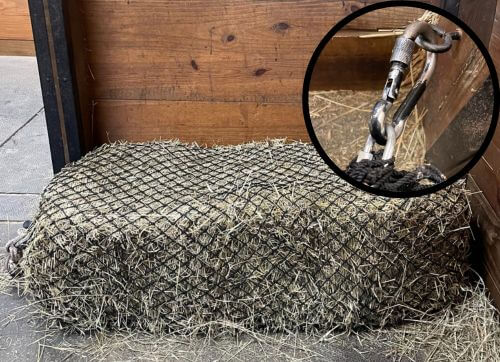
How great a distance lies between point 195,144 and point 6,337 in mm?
952

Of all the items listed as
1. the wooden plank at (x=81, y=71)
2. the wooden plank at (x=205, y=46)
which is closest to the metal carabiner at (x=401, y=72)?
the wooden plank at (x=205, y=46)

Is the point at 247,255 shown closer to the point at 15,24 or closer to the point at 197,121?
the point at 197,121

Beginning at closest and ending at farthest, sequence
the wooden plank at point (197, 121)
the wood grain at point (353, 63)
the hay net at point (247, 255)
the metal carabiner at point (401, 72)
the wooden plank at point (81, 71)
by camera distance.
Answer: the metal carabiner at point (401, 72) → the wood grain at point (353, 63) → the hay net at point (247, 255) → the wooden plank at point (81, 71) → the wooden plank at point (197, 121)

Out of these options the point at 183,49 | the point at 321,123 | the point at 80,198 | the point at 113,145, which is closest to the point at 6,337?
the point at 80,198

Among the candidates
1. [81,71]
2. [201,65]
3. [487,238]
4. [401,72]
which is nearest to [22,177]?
[81,71]

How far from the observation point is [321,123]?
2.78 feet

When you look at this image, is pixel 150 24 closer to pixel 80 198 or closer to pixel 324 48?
pixel 80 198

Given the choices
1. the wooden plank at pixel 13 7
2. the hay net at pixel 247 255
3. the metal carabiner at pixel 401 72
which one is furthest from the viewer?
the wooden plank at pixel 13 7

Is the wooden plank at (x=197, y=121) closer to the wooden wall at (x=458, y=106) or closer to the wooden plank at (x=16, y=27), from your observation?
the wooden wall at (x=458, y=106)

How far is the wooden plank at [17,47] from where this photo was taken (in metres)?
4.76

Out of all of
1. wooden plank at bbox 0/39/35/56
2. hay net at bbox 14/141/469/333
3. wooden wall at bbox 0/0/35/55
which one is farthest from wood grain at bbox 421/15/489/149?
wooden plank at bbox 0/39/35/56

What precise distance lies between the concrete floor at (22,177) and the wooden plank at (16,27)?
0.68 feet

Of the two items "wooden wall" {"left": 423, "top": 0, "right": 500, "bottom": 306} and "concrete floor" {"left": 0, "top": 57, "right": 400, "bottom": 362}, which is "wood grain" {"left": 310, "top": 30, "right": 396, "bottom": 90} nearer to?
"wooden wall" {"left": 423, "top": 0, "right": 500, "bottom": 306}

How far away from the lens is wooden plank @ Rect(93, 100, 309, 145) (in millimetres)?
2100
